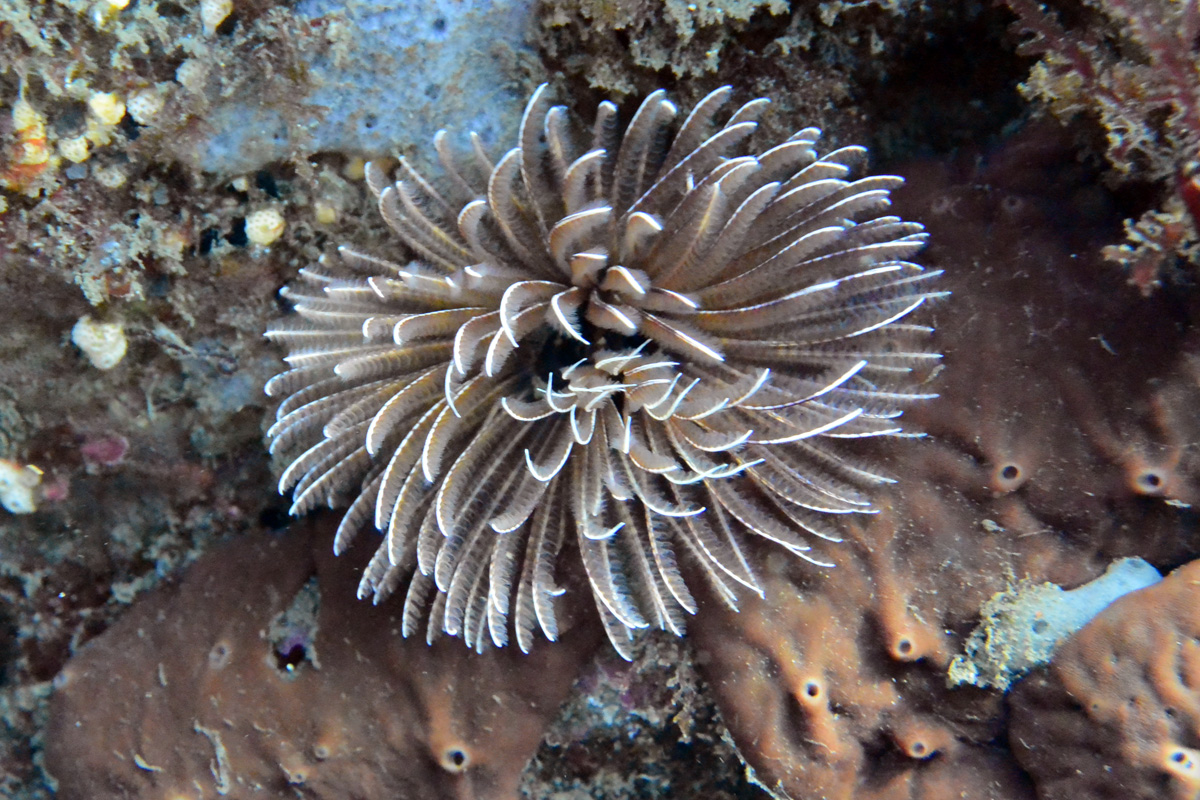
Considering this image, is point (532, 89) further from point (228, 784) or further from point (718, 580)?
point (228, 784)

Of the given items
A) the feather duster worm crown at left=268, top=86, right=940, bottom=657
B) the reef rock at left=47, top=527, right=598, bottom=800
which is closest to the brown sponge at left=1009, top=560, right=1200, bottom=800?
the feather duster worm crown at left=268, top=86, right=940, bottom=657

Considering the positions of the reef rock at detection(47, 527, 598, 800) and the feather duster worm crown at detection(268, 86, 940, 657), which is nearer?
the feather duster worm crown at detection(268, 86, 940, 657)

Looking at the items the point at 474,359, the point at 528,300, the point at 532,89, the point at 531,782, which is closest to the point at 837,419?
the point at 528,300

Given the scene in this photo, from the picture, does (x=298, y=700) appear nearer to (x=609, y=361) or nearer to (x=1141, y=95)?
(x=609, y=361)

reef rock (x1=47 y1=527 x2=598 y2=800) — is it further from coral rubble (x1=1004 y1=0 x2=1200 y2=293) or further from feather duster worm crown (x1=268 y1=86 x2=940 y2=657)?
coral rubble (x1=1004 y1=0 x2=1200 y2=293)

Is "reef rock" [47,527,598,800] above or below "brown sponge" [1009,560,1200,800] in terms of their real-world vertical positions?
above
